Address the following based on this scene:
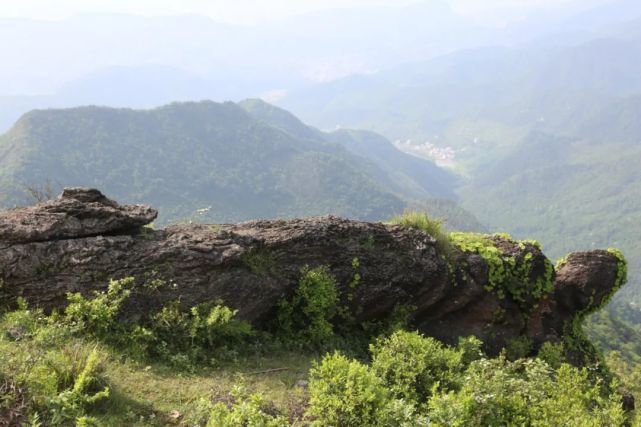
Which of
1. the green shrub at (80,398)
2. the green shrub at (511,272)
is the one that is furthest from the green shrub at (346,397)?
the green shrub at (511,272)

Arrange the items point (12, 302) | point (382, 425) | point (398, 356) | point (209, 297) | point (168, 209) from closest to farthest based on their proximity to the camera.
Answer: point (382, 425), point (398, 356), point (12, 302), point (209, 297), point (168, 209)

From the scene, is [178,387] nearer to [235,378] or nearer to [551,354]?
[235,378]

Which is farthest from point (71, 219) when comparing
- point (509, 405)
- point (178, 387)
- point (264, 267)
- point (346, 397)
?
point (509, 405)

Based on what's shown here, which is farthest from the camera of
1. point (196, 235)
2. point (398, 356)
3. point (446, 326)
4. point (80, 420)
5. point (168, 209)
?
point (168, 209)

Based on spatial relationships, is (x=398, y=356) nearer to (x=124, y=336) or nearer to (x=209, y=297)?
(x=209, y=297)

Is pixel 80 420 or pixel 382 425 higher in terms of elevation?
pixel 80 420

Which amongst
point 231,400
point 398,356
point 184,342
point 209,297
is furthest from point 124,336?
point 398,356

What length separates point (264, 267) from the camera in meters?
12.4

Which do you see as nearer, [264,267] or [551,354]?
[264,267]

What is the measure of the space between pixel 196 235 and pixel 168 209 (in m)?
188

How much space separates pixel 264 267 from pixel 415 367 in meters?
5.01

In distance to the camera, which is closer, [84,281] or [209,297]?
[84,281]

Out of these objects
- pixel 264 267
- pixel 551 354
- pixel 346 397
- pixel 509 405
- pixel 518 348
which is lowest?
pixel 551 354

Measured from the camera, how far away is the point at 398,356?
29.8 ft
